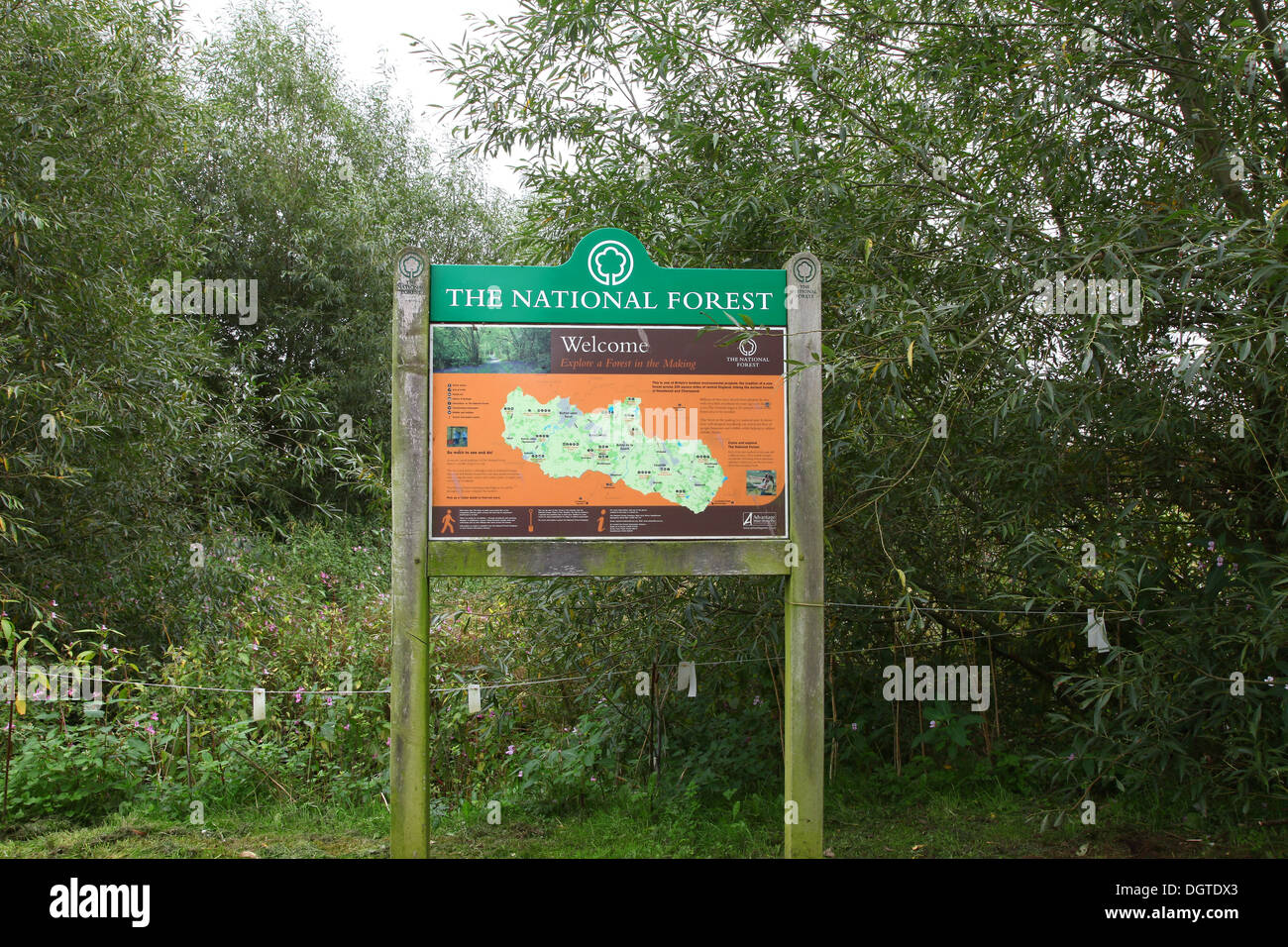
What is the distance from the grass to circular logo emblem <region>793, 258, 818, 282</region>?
2.60 m

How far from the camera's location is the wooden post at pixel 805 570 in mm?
3736

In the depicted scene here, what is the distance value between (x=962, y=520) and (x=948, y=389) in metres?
1.09

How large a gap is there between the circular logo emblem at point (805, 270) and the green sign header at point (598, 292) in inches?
7.5

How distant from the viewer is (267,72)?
565 inches

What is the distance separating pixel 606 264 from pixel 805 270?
2.67ft

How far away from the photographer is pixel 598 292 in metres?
3.68

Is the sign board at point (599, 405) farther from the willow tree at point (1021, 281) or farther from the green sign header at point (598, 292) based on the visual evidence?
the willow tree at point (1021, 281)

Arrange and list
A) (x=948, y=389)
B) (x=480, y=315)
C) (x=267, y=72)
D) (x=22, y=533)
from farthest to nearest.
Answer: (x=267, y=72) < (x=22, y=533) < (x=948, y=389) < (x=480, y=315)

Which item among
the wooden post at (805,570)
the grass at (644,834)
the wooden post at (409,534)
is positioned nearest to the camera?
the wooden post at (409,534)

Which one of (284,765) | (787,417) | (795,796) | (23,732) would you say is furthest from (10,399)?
(795,796)

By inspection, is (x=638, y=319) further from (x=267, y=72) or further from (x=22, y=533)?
(x=267, y=72)

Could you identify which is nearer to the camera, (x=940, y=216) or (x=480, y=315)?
(x=480, y=315)

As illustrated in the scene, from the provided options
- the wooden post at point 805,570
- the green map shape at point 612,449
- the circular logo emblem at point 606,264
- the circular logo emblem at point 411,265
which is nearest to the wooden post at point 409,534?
the circular logo emblem at point 411,265

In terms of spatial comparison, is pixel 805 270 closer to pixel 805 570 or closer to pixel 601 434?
pixel 601 434
